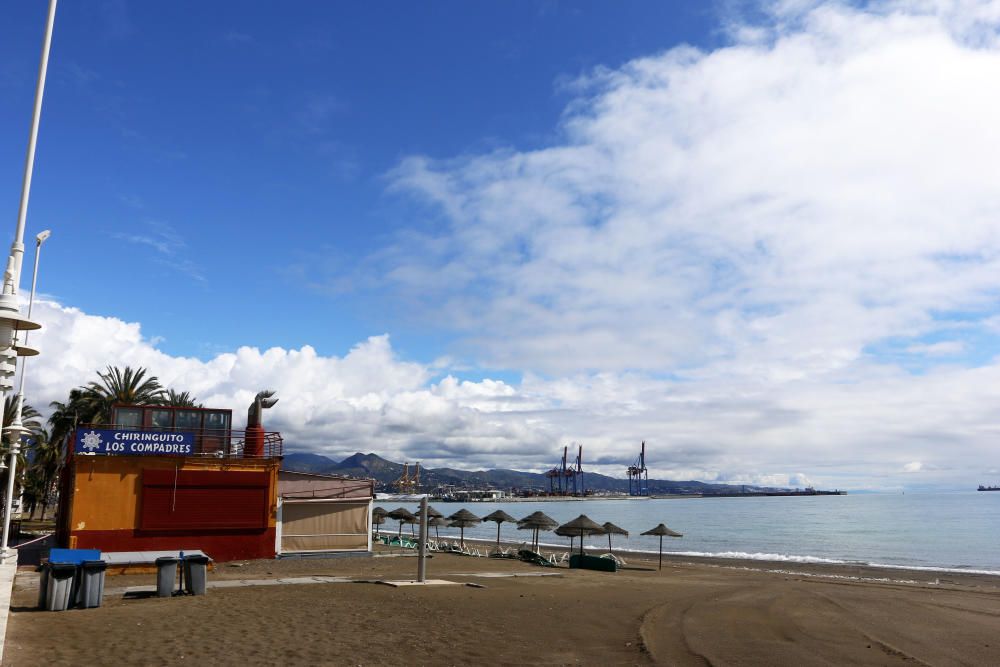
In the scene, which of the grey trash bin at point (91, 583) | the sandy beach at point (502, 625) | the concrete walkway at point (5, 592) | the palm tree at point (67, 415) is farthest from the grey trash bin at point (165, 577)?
the palm tree at point (67, 415)

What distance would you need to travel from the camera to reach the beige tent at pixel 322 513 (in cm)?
3017

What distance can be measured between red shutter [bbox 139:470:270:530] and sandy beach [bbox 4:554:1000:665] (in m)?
3.27

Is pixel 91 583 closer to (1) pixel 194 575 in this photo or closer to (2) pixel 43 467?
(1) pixel 194 575

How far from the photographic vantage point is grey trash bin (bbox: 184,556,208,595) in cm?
1759

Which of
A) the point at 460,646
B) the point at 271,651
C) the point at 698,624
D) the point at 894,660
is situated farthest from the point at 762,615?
the point at 271,651

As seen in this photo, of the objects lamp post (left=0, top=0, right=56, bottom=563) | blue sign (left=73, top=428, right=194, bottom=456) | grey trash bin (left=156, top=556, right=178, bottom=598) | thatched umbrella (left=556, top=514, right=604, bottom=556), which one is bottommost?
thatched umbrella (left=556, top=514, right=604, bottom=556)

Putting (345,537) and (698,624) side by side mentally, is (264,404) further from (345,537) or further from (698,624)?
(698,624)

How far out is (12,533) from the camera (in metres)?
34.9

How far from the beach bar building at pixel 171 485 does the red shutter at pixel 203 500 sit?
0.11 feet

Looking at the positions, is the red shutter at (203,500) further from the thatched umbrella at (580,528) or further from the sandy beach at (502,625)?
the thatched umbrella at (580,528)

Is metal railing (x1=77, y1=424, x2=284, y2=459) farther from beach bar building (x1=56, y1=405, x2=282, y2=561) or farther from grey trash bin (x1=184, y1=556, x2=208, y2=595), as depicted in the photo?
grey trash bin (x1=184, y1=556, x2=208, y2=595)

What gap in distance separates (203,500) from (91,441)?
452cm

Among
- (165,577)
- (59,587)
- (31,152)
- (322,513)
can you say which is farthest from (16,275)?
(322,513)

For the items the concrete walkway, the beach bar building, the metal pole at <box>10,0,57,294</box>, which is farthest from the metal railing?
the metal pole at <box>10,0,57,294</box>
